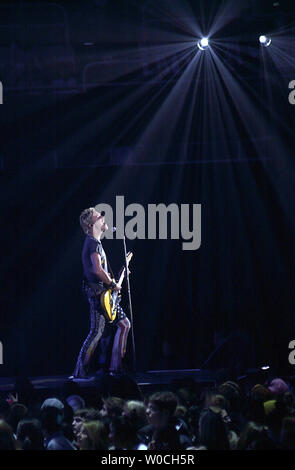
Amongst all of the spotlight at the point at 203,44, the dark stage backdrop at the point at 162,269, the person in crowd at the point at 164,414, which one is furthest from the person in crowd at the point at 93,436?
the spotlight at the point at 203,44

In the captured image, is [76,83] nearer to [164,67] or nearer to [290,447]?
[164,67]

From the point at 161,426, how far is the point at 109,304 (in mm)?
4740

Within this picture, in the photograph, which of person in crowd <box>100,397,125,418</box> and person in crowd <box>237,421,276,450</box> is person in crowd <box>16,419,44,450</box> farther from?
person in crowd <box>237,421,276,450</box>

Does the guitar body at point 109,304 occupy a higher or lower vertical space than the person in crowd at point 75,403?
higher

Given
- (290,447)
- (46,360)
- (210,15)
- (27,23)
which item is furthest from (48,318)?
(290,447)

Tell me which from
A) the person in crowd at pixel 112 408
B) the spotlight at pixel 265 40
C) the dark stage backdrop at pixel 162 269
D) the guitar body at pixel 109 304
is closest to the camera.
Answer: the person in crowd at pixel 112 408

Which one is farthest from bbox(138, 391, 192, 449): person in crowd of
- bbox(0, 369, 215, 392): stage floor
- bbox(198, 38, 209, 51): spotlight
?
bbox(198, 38, 209, 51): spotlight

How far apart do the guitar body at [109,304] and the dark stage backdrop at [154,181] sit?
266 cm

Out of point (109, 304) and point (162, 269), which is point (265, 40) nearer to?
point (162, 269)

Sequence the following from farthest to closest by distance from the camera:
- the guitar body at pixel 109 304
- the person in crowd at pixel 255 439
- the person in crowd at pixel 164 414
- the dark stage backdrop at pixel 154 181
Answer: the dark stage backdrop at pixel 154 181
the guitar body at pixel 109 304
the person in crowd at pixel 164 414
the person in crowd at pixel 255 439

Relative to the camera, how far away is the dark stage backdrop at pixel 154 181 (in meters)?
10.7

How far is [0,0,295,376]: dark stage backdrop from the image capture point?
10.7 meters

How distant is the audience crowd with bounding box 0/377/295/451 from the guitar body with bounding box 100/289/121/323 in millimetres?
3018

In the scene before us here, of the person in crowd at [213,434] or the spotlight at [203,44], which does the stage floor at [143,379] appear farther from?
the spotlight at [203,44]
